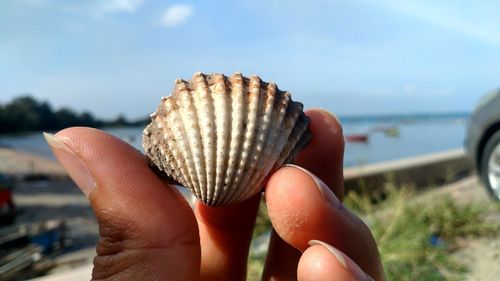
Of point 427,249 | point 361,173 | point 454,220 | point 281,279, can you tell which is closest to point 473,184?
point 361,173

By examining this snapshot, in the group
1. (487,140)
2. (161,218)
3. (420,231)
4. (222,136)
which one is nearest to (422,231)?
(420,231)

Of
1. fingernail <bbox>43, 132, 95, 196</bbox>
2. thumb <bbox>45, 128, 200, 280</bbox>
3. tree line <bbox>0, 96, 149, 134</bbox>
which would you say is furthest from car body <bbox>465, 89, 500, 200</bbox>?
tree line <bbox>0, 96, 149, 134</bbox>

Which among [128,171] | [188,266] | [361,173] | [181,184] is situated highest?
[128,171]

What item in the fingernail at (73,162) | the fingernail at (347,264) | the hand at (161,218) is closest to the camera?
the fingernail at (347,264)

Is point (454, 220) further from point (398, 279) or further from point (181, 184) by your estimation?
point (181, 184)

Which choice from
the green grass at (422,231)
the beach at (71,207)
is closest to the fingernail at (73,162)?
the beach at (71,207)

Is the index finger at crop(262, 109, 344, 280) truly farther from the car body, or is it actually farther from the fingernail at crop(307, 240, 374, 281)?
the car body

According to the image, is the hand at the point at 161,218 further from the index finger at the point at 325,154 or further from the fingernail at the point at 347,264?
the index finger at the point at 325,154
